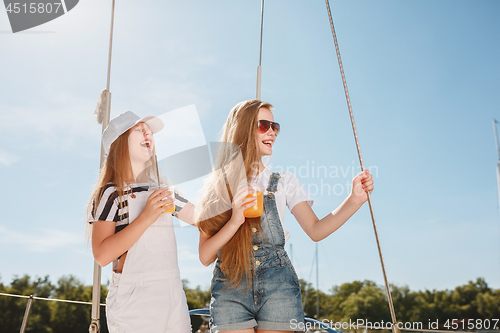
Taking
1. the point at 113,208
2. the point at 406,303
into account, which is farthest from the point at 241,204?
the point at 406,303

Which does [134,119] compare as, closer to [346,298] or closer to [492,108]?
[346,298]

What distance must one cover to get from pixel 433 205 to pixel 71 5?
8835cm

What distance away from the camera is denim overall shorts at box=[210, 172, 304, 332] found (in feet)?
6.05

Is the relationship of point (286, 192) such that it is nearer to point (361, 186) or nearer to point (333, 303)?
point (361, 186)

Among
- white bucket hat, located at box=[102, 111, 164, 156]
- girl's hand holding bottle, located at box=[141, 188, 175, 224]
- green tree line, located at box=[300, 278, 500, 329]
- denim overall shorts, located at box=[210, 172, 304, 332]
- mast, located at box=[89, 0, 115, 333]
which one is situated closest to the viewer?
denim overall shorts, located at box=[210, 172, 304, 332]

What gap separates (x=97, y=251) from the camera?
6.53 ft

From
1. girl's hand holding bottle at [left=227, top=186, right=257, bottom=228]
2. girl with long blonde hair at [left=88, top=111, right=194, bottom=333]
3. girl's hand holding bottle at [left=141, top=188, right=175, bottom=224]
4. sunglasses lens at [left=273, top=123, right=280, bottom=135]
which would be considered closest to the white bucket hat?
girl with long blonde hair at [left=88, top=111, right=194, bottom=333]

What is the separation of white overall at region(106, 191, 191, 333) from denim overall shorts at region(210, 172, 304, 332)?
207 millimetres

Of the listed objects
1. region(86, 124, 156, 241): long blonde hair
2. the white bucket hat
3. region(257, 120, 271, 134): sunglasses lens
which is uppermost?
the white bucket hat

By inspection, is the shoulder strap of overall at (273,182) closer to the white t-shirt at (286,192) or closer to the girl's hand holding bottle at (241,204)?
the white t-shirt at (286,192)

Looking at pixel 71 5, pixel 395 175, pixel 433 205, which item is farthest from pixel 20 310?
pixel 433 205

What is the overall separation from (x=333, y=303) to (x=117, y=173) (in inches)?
2664

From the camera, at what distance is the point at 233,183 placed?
217cm

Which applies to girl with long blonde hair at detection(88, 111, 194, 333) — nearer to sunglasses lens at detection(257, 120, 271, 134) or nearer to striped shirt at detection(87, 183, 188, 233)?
striped shirt at detection(87, 183, 188, 233)
